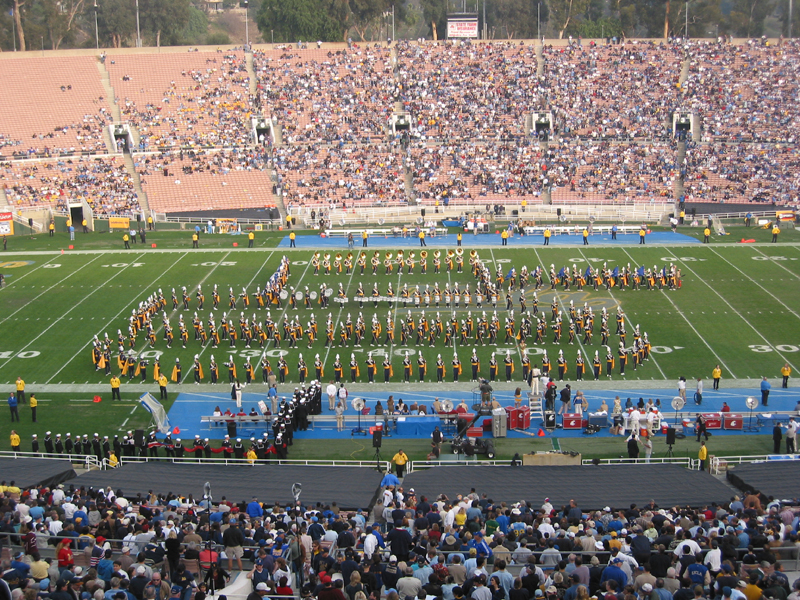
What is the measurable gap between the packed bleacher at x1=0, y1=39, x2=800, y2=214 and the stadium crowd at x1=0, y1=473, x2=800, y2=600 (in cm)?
3544

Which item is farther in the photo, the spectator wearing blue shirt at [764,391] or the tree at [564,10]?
the tree at [564,10]

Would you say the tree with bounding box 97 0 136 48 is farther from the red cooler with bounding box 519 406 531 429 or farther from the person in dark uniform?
the person in dark uniform

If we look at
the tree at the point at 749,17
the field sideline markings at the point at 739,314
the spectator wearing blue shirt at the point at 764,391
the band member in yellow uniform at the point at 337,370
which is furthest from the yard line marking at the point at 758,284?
the tree at the point at 749,17

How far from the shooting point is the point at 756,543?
11453mm

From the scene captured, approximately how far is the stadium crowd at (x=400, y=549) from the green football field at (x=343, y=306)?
10.5m

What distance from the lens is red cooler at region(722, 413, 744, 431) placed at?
21.6 meters

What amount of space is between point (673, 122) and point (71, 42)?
51.5 meters

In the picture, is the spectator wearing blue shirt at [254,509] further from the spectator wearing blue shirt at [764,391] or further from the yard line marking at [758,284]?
the yard line marking at [758,284]

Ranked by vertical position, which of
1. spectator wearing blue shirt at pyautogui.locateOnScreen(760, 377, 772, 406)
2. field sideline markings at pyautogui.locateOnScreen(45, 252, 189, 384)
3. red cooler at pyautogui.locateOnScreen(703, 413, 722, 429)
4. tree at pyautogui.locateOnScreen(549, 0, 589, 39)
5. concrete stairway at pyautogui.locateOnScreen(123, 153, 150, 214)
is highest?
tree at pyautogui.locateOnScreen(549, 0, 589, 39)

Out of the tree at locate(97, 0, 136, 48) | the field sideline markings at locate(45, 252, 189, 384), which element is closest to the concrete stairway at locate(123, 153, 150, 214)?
the field sideline markings at locate(45, 252, 189, 384)

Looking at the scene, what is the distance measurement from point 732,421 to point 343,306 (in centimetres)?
1391

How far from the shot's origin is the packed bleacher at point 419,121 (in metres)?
49.2

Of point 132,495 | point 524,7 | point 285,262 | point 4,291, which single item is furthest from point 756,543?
point 524,7

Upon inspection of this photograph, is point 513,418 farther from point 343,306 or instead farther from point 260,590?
point 260,590
